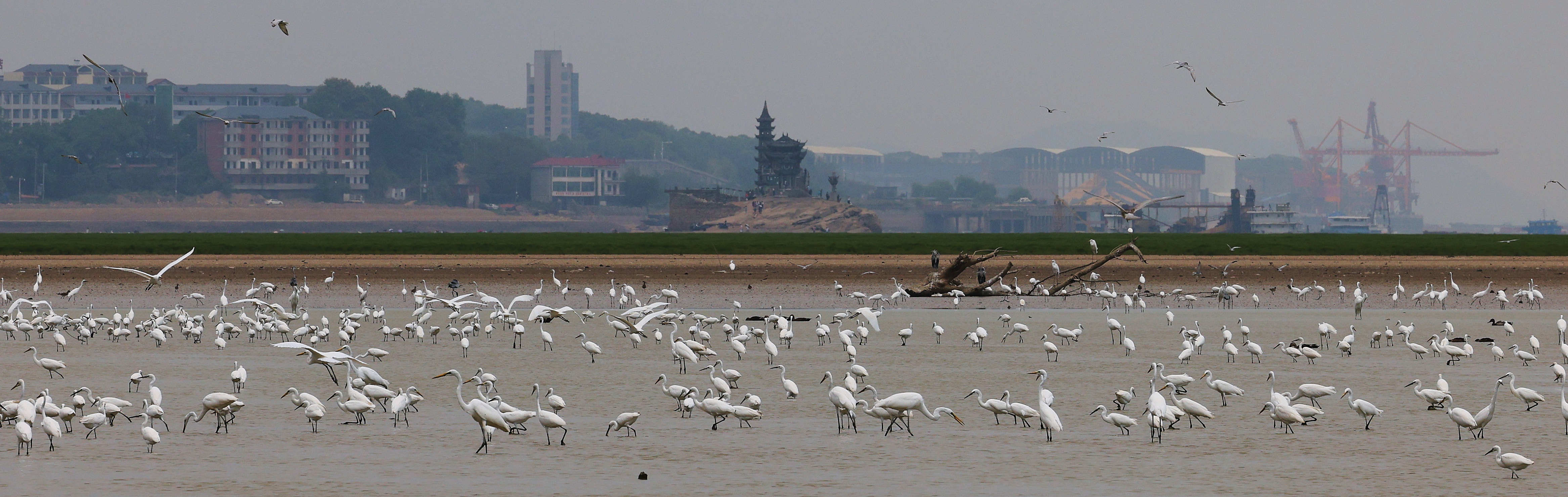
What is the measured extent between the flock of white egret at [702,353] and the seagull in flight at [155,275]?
374mm

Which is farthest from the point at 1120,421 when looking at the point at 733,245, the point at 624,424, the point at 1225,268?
the point at 733,245

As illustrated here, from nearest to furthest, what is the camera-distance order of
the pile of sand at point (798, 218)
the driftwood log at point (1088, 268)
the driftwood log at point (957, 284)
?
1. the driftwood log at point (1088, 268)
2. the driftwood log at point (957, 284)
3. the pile of sand at point (798, 218)

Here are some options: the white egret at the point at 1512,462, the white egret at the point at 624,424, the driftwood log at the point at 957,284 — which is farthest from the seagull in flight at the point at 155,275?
the driftwood log at the point at 957,284

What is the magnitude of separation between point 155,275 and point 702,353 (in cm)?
3239

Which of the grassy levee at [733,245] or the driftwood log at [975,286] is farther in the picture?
the grassy levee at [733,245]

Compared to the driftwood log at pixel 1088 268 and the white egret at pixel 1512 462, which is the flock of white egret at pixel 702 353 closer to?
the white egret at pixel 1512 462

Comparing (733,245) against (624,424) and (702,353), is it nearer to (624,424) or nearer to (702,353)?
(702,353)

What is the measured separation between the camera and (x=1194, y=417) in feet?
64.0

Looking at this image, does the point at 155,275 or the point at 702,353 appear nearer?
the point at 702,353

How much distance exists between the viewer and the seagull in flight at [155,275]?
26344mm

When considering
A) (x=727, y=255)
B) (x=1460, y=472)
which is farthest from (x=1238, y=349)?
(x=727, y=255)

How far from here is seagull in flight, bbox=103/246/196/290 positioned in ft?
86.4

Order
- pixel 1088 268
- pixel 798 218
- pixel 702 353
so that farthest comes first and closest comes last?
1. pixel 798 218
2. pixel 1088 268
3. pixel 702 353

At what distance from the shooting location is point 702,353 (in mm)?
26031
